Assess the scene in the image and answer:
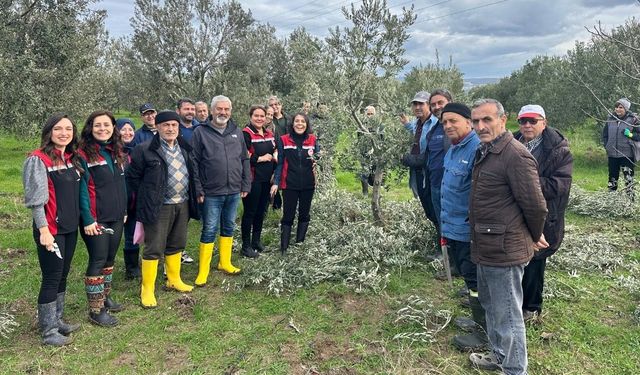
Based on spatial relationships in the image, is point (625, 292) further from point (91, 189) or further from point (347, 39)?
point (91, 189)

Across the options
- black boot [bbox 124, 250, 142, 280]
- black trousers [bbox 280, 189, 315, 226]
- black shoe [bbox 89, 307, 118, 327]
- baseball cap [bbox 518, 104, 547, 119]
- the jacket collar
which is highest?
baseball cap [bbox 518, 104, 547, 119]

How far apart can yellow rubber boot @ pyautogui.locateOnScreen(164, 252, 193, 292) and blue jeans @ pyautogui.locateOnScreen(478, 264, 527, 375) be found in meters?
3.62

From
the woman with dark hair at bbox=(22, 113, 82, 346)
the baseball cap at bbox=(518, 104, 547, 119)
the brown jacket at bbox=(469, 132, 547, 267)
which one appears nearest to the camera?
the brown jacket at bbox=(469, 132, 547, 267)

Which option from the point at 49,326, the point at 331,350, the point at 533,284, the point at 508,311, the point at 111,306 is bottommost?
the point at 331,350

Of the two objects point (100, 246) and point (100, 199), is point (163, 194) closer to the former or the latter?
point (100, 199)

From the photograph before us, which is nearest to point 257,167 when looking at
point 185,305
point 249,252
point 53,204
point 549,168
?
point 249,252

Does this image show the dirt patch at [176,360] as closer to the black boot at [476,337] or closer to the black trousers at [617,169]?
the black boot at [476,337]

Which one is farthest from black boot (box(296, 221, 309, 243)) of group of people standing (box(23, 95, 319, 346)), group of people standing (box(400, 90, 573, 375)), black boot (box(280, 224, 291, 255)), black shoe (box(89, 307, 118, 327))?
black shoe (box(89, 307, 118, 327))

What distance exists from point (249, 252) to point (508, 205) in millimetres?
4377

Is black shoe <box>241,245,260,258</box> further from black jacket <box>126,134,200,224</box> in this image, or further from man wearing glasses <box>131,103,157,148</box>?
man wearing glasses <box>131,103,157,148</box>

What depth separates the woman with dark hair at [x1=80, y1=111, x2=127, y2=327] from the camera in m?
4.34

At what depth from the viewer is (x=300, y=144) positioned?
20.8ft

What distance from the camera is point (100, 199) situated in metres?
4.43

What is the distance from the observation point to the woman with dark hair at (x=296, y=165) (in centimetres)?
632
